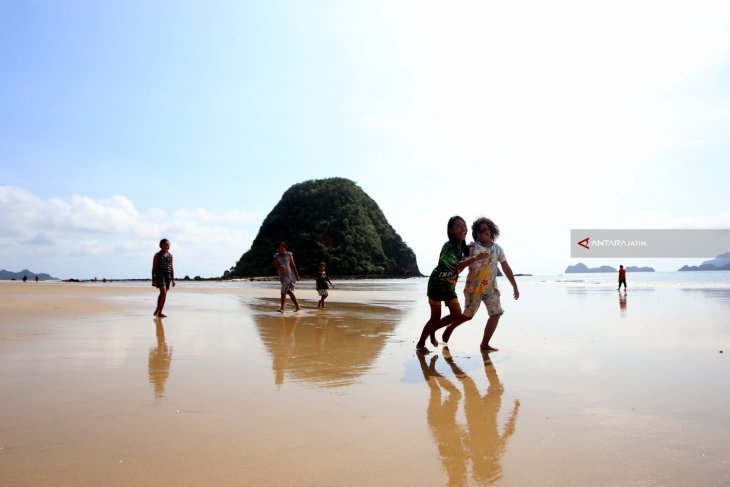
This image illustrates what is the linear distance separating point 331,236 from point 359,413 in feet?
388

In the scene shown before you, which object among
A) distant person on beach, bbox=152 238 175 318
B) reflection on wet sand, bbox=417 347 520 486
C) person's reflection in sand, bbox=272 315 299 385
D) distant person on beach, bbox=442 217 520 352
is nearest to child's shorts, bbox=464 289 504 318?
distant person on beach, bbox=442 217 520 352

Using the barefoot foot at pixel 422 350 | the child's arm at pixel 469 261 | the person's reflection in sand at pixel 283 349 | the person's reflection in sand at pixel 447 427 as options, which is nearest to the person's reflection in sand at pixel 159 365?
the person's reflection in sand at pixel 283 349

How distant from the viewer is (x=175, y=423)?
9.98 ft

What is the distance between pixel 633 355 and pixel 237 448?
5.01m

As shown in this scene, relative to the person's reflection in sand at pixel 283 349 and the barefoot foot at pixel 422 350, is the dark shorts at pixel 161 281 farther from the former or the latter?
the barefoot foot at pixel 422 350

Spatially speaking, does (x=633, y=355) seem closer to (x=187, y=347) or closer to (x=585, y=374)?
(x=585, y=374)

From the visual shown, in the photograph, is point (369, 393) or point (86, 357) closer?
point (369, 393)

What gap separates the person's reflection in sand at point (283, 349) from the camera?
15.4ft

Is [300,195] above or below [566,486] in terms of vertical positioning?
above

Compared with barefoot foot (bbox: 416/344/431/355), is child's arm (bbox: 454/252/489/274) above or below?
above

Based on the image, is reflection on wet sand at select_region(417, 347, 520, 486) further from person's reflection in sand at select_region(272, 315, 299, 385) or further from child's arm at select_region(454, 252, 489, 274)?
child's arm at select_region(454, 252, 489, 274)

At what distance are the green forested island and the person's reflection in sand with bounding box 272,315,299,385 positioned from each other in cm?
10346

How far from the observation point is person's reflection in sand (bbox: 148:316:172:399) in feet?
13.2

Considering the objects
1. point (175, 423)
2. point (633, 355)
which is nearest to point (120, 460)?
point (175, 423)
